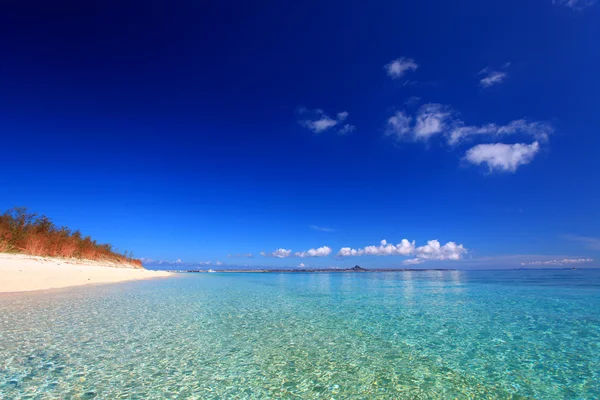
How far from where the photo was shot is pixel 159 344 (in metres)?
7.99

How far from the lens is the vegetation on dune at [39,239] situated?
84.8 ft

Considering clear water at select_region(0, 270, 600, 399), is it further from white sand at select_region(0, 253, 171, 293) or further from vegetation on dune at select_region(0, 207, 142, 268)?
vegetation on dune at select_region(0, 207, 142, 268)

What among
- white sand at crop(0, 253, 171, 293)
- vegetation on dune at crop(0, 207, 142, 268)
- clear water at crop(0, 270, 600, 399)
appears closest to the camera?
clear water at crop(0, 270, 600, 399)

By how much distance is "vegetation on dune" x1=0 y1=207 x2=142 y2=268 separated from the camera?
84.8 feet

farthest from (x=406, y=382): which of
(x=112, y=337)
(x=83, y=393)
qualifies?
(x=112, y=337)

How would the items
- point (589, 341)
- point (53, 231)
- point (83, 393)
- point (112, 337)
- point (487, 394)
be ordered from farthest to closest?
point (53, 231) < point (589, 341) < point (112, 337) < point (487, 394) < point (83, 393)

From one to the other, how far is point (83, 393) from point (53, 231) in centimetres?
3951

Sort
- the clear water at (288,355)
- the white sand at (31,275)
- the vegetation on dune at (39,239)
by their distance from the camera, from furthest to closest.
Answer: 1. the vegetation on dune at (39,239)
2. the white sand at (31,275)
3. the clear water at (288,355)

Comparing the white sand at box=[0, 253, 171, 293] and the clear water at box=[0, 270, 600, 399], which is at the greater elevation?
the white sand at box=[0, 253, 171, 293]

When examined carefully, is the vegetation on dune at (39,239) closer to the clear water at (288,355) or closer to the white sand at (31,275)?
the white sand at (31,275)

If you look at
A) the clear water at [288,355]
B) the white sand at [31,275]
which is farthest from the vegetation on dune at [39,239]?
the clear water at [288,355]

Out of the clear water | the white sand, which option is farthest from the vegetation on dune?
the clear water

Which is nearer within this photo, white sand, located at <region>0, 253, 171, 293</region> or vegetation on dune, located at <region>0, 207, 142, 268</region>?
white sand, located at <region>0, 253, 171, 293</region>

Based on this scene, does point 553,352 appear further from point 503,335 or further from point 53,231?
point 53,231
